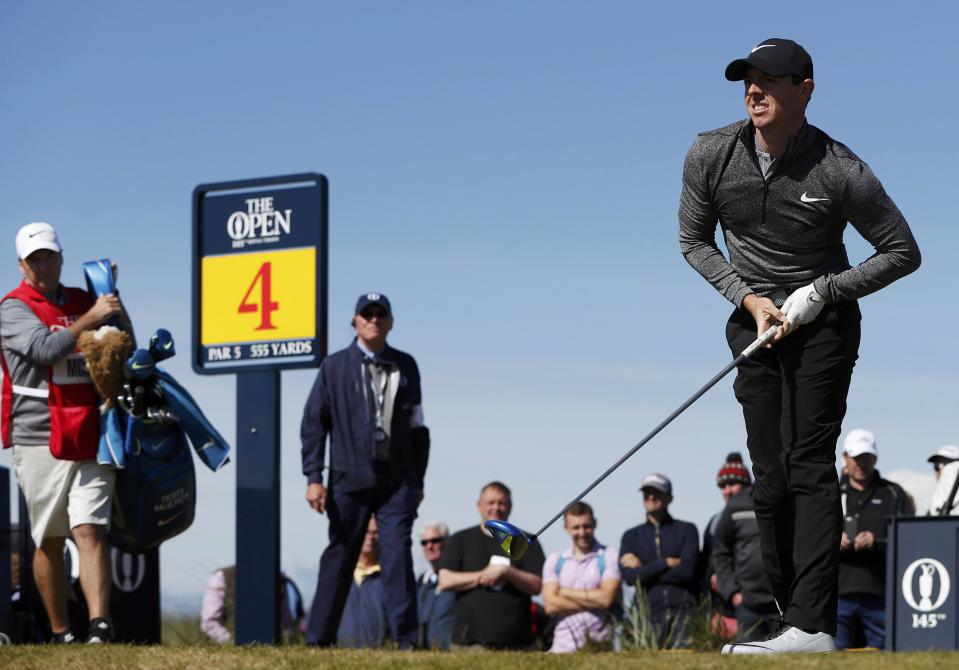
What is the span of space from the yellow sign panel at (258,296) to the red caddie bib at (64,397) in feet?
4.32

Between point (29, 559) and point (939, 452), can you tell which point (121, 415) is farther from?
point (939, 452)

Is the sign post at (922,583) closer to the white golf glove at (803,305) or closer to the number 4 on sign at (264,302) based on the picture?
the number 4 on sign at (264,302)

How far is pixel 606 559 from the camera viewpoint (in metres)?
11.6

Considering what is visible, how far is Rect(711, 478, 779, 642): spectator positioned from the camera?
11086mm

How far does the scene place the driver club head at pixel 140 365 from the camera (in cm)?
903

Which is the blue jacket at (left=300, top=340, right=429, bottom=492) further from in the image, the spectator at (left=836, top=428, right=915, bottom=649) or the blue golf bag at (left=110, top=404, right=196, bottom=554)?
the spectator at (left=836, top=428, right=915, bottom=649)

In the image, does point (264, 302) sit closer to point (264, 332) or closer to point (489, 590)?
point (264, 332)

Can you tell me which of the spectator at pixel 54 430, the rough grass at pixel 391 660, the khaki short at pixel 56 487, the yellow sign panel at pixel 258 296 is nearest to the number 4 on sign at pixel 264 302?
the yellow sign panel at pixel 258 296

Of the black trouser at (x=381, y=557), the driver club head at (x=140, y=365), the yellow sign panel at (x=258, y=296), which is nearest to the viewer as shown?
the driver club head at (x=140, y=365)

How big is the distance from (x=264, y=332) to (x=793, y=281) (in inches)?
170

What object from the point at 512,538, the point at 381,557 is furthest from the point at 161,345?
the point at 512,538

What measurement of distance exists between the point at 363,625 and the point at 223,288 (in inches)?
131

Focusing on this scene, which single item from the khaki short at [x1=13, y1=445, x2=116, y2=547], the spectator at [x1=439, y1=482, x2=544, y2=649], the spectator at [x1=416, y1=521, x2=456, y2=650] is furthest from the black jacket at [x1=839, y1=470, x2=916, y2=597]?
the khaki short at [x1=13, y1=445, x2=116, y2=547]

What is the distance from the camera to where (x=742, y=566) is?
37.1ft
